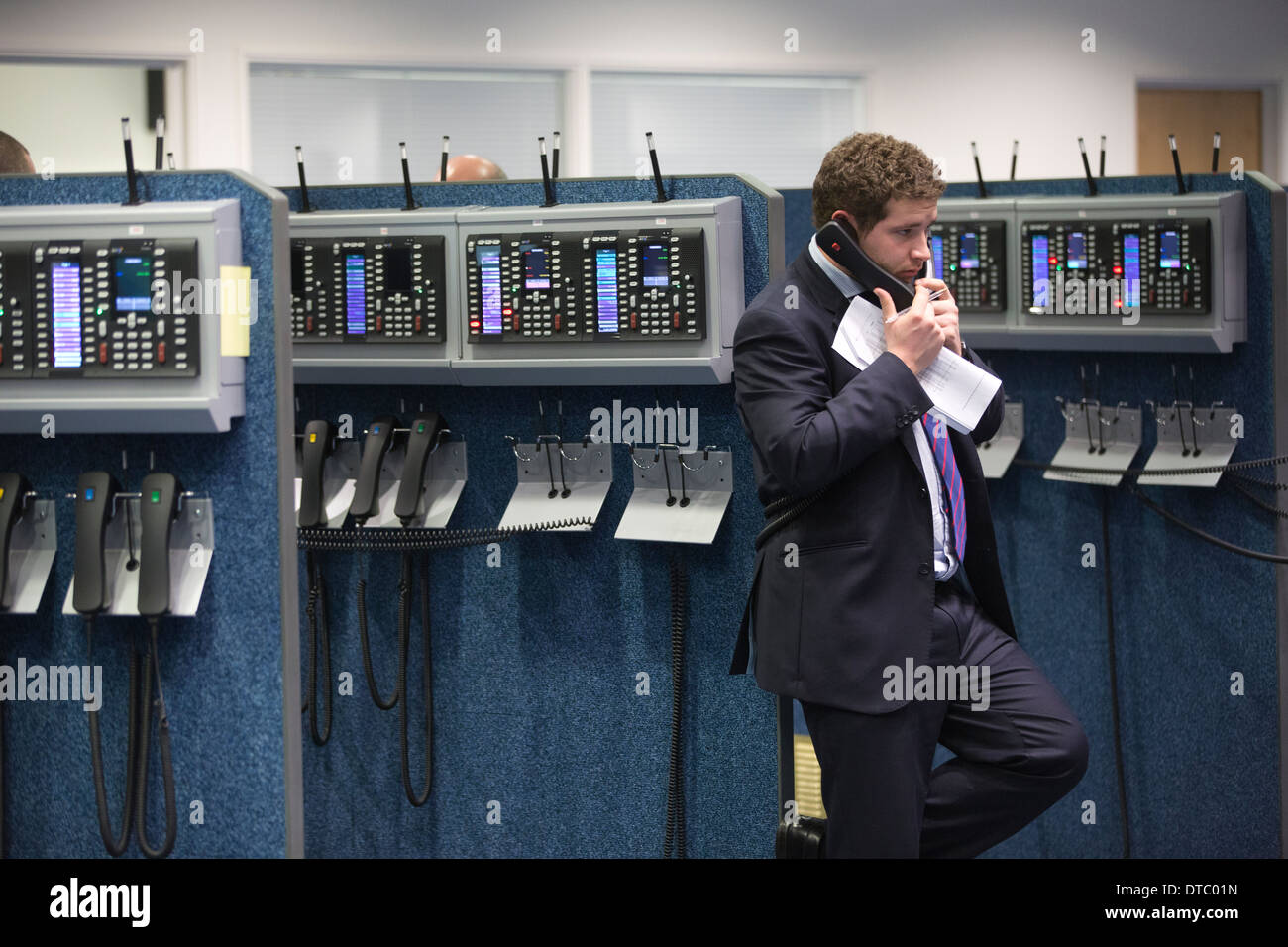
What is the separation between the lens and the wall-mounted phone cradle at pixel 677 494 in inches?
87.2

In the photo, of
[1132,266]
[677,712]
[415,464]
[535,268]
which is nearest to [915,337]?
[535,268]

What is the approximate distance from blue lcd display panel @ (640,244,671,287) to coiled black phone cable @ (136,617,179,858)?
2.98ft

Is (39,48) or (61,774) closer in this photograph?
(61,774)

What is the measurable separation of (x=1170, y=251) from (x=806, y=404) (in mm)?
1254

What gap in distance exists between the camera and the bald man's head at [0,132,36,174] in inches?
85.0

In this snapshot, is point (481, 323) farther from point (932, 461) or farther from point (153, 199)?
point (932, 461)

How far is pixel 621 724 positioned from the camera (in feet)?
7.79

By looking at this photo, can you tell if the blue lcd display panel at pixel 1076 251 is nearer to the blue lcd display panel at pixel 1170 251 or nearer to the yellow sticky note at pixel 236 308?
the blue lcd display panel at pixel 1170 251

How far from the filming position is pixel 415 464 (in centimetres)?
234

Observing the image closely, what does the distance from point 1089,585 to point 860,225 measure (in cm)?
132

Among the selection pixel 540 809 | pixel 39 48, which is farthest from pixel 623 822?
pixel 39 48

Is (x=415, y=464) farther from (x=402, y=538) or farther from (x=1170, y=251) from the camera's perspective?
(x=1170, y=251)

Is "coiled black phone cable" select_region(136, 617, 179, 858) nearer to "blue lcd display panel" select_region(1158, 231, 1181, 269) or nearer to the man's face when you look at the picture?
the man's face

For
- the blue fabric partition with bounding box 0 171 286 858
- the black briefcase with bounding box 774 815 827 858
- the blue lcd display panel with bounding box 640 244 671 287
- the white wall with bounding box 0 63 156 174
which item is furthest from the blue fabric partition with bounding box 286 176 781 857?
the white wall with bounding box 0 63 156 174
